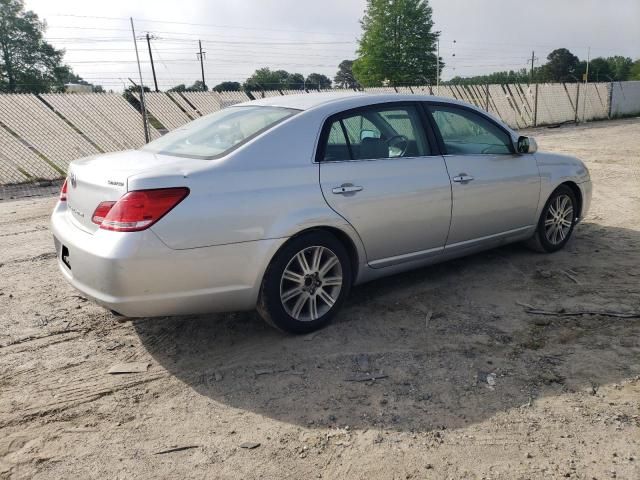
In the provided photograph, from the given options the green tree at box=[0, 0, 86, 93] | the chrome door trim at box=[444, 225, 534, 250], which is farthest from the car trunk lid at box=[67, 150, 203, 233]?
the green tree at box=[0, 0, 86, 93]

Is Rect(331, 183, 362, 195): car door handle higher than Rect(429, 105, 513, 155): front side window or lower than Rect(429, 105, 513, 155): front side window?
lower

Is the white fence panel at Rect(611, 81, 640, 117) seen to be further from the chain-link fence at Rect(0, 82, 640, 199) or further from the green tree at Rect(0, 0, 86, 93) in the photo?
the green tree at Rect(0, 0, 86, 93)

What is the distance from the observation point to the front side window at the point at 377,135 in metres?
3.67

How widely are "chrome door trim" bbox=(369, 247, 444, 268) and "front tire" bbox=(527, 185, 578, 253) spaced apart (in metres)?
1.47

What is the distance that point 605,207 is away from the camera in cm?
732

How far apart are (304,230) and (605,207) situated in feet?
18.6

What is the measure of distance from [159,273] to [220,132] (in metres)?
1.25

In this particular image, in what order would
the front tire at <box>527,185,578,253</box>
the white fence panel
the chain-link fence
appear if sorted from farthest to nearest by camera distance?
the white fence panel < the chain-link fence < the front tire at <box>527,185,578,253</box>

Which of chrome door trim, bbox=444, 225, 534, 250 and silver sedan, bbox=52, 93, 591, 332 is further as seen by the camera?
chrome door trim, bbox=444, 225, 534, 250

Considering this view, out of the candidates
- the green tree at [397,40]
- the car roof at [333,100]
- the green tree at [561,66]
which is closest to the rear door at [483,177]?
the car roof at [333,100]

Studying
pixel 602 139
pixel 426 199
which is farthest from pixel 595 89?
pixel 426 199

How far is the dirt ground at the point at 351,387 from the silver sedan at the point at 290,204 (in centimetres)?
40

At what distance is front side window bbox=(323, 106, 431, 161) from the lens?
3.67 metres

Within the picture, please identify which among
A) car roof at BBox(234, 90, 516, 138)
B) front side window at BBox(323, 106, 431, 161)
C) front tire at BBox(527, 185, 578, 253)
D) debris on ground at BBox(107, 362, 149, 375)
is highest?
car roof at BBox(234, 90, 516, 138)
